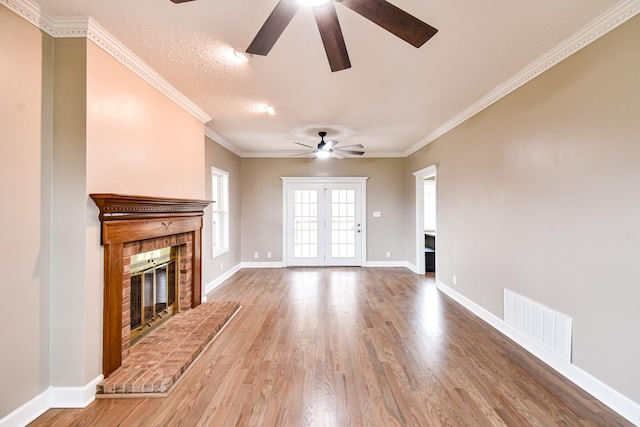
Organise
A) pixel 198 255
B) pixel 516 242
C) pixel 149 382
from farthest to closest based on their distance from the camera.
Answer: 1. pixel 198 255
2. pixel 516 242
3. pixel 149 382

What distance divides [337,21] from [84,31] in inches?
71.5

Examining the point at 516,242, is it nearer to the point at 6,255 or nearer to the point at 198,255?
the point at 198,255

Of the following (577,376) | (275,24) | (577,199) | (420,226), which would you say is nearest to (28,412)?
(275,24)

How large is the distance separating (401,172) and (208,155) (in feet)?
13.8

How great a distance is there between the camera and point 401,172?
21.7ft

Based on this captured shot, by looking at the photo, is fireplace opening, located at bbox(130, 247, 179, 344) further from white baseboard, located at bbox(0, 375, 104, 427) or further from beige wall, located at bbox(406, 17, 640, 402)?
beige wall, located at bbox(406, 17, 640, 402)

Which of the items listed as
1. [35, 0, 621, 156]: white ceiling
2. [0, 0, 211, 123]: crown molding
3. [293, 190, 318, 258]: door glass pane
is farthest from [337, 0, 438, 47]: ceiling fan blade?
[293, 190, 318, 258]: door glass pane

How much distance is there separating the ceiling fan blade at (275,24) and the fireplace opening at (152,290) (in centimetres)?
209

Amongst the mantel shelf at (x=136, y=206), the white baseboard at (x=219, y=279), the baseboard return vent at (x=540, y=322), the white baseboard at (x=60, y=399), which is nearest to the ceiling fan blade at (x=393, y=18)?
the mantel shelf at (x=136, y=206)

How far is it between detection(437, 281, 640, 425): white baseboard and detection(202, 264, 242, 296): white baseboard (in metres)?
3.74

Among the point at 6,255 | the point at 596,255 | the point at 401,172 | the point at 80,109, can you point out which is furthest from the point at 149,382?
the point at 401,172

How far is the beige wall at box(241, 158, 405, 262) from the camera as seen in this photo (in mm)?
6527

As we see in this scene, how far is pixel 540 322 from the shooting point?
8.34ft

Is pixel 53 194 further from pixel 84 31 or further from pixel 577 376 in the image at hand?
pixel 577 376
